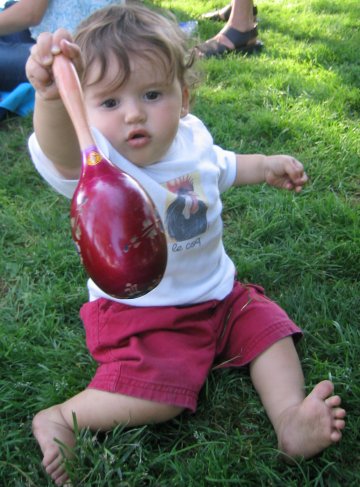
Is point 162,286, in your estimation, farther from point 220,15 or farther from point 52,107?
point 220,15

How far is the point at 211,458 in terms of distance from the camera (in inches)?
48.5

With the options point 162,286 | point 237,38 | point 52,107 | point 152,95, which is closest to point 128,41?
point 152,95

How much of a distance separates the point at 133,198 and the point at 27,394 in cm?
71

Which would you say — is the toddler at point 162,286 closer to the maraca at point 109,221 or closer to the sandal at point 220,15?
the maraca at point 109,221

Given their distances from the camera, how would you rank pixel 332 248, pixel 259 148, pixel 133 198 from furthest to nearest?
1. pixel 259 148
2. pixel 332 248
3. pixel 133 198

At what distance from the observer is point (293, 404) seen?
4.39ft

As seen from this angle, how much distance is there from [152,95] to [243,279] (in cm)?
74

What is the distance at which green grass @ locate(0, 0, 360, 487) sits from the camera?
125 centimetres

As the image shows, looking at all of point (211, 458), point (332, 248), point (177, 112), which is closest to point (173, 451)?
point (211, 458)

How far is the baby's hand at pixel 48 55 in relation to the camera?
1012mm

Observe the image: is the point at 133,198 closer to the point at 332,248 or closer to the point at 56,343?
the point at 56,343

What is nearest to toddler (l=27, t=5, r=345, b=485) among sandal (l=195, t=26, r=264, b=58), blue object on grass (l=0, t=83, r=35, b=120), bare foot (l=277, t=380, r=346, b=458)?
bare foot (l=277, t=380, r=346, b=458)

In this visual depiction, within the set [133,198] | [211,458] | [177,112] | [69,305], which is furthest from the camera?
[69,305]

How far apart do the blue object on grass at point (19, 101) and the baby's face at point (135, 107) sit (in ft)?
5.85
